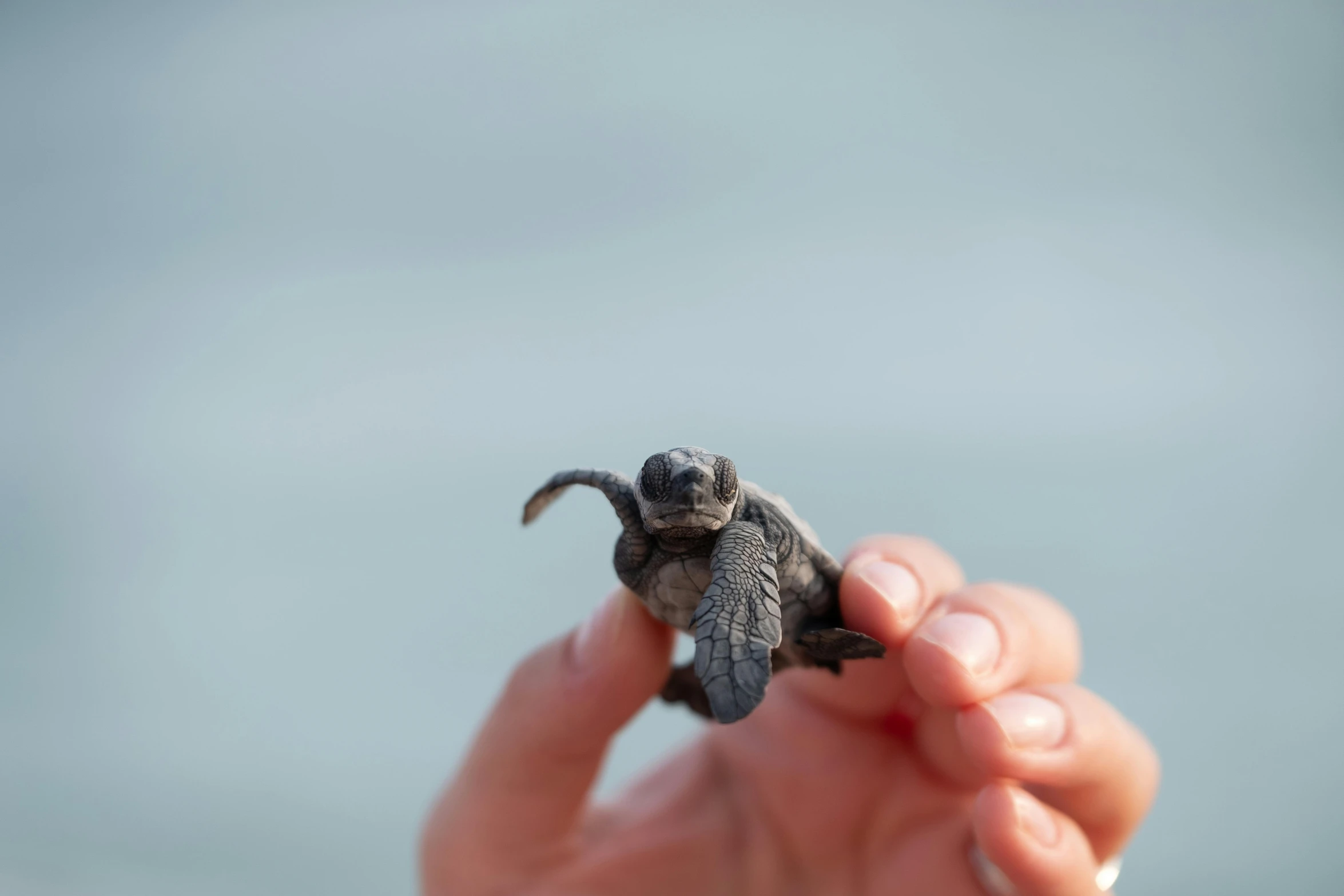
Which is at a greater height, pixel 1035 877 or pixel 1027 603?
pixel 1027 603

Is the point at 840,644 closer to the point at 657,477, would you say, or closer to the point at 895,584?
the point at 895,584

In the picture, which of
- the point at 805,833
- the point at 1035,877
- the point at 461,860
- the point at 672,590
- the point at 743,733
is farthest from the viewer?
the point at 743,733

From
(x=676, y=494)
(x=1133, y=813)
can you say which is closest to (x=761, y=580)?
(x=676, y=494)

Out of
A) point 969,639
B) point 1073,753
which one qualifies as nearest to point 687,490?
point 969,639

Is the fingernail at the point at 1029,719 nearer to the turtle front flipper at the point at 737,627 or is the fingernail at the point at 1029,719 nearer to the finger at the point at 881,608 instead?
the finger at the point at 881,608

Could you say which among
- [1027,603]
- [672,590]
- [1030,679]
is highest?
[672,590]

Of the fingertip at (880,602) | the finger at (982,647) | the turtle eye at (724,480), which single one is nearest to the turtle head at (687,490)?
the turtle eye at (724,480)

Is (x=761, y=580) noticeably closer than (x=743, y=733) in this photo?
Yes

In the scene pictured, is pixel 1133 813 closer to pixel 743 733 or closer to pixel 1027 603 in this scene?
pixel 1027 603
